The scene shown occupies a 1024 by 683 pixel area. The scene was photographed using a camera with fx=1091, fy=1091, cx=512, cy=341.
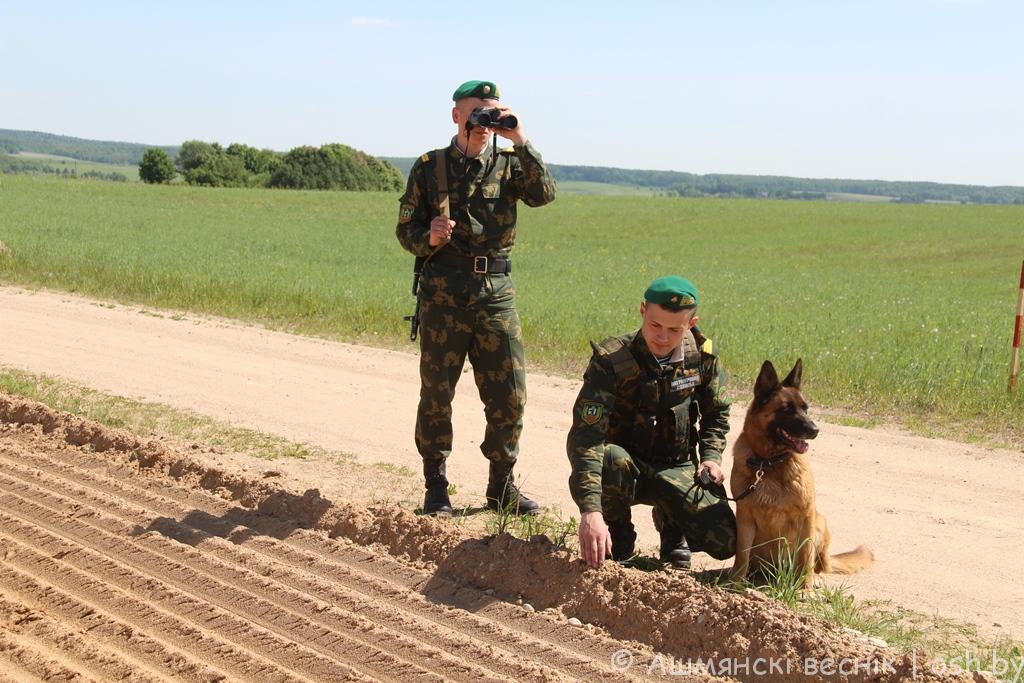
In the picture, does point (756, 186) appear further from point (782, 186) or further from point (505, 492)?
point (505, 492)

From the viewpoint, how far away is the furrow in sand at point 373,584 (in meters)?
4.41

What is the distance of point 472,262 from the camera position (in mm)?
5828

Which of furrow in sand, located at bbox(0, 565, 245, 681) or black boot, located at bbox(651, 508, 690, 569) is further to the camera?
black boot, located at bbox(651, 508, 690, 569)

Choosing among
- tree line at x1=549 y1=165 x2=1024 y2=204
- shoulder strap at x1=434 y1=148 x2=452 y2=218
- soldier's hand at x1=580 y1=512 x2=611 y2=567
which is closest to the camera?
soldier's hand at x1=580 y1=512 x2=611 y2=567

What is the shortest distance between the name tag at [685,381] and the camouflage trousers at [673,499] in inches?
16.2

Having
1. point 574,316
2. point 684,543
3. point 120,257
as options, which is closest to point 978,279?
point 574,316

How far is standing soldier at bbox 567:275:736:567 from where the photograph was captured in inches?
192

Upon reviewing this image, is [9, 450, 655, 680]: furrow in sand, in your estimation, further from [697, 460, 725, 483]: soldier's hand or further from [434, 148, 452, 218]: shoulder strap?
[434, 148, 452, 218]: shoulder strap

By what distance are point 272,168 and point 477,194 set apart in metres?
101

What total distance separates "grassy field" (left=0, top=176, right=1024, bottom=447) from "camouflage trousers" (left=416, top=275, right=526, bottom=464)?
4.98 metres

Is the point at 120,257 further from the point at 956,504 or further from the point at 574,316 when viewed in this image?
the point at 956,504

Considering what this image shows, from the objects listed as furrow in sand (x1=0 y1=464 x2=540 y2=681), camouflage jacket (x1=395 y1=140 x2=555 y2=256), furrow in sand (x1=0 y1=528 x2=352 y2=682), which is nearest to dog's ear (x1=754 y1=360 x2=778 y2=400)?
furrow in sand (x1=0 y1=464 x2=540 y2=681)

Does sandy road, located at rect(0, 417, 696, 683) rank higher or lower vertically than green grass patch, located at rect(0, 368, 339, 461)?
higher

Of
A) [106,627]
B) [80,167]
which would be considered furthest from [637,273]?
[80,167]
